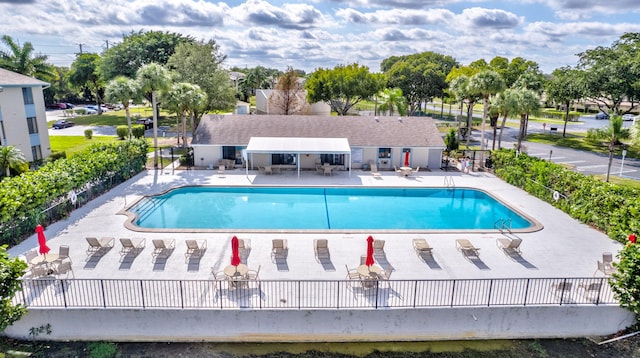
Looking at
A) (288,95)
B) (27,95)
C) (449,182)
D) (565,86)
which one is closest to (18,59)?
(27,95)

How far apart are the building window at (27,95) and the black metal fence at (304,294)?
22913 millimetres

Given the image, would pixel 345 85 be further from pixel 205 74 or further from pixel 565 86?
pixel 565 86

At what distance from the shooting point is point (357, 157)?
104 ft

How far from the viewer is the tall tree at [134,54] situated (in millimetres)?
54312

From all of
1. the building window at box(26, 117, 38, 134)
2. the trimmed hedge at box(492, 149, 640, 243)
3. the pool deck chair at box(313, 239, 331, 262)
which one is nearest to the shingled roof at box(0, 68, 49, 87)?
the building window at box(26, 117, 38, 134)

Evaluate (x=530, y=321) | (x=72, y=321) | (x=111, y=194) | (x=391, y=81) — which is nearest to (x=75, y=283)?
(x=72, y=321)

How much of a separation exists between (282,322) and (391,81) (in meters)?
58.5

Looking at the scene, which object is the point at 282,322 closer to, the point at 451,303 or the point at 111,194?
the point at 451,303

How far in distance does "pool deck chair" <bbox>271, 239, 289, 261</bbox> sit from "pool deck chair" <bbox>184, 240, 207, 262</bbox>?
115 inches

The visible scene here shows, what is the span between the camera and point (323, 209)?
2362cm

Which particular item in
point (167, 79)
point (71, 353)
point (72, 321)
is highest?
point (167, 79)

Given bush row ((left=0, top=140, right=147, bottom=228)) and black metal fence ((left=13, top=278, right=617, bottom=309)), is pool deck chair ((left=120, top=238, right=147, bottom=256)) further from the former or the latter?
bush row ((left=0, top=140, right=147, bottom=228))

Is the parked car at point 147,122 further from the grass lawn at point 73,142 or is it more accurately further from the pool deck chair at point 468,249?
the pool deck chair at point 468,249

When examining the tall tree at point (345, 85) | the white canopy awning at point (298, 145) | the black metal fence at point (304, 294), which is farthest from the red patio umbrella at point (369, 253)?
the tall tree at point (345, 85)
